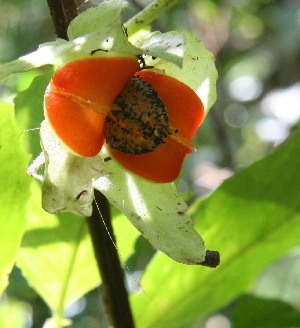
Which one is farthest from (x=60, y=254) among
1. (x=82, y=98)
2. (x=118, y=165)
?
(x=82, y=98)

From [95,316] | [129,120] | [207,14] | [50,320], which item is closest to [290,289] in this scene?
[50,320]

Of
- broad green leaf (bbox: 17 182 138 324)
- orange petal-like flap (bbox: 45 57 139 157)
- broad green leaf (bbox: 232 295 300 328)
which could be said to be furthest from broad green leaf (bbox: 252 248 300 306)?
orange petal-like flap (bbox: 45 57 139 157)

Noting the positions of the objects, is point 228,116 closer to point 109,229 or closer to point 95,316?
point 95,316

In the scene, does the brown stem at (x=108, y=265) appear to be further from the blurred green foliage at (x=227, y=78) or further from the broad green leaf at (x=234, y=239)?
A: the blurred green foliage at (x=227, y=78)

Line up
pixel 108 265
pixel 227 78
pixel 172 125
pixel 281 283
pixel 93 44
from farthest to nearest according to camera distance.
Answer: pixel 227 78 → pixel 281 283 → pixel 108 265 → pixel 172 125 → pixel 93 44

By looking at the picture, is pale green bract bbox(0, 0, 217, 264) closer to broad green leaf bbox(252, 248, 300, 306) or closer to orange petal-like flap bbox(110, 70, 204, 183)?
orange petal-like flap bbox(110, 70, 204, 183)

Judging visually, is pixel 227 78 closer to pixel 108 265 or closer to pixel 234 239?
pixel 234 239
